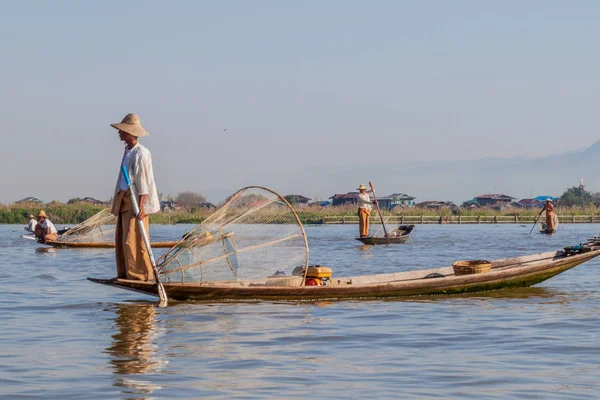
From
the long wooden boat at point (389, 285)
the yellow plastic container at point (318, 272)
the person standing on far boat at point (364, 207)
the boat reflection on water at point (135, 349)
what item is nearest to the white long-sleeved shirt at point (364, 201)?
the person standing on far boat at point (364, 207)

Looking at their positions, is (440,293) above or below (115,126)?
below

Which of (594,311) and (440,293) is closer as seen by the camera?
(594,311)

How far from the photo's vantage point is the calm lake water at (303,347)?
5301 millimetres

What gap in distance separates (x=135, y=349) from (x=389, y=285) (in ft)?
11.9

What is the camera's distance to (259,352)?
6523 millimetres

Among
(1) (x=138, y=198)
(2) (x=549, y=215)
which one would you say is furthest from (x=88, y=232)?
(2) (x=549, y=215)

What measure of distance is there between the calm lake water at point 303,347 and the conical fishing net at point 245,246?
452 millimetres

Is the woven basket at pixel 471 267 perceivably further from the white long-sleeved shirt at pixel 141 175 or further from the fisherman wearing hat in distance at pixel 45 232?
the fisherman wearing hat in distance at pixel 45 232

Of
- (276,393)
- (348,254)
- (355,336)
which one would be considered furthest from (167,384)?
(348,254)

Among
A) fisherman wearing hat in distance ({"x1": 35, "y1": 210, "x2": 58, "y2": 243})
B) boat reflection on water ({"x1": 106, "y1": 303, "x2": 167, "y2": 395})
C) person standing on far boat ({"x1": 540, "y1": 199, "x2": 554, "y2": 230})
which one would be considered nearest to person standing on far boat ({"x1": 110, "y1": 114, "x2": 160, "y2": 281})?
boat reflection on water ({"x1": 106, "y1": 303, "x2": 167, "y2": 395})

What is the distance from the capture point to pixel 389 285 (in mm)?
9531

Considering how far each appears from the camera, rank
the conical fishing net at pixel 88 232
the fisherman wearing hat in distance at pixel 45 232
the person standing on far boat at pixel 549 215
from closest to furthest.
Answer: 1. the conical fishing net at pixel 88 232
2. the fisherman wearing hat in distance at pixel 45 232
3. the person standing on far boat at pixel 549 215

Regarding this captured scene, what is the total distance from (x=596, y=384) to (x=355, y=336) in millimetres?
2326

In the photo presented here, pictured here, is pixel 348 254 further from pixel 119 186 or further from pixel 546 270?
pixel 119 186
